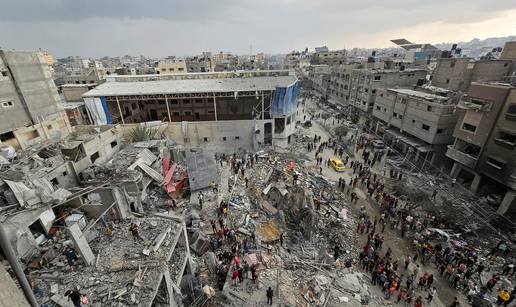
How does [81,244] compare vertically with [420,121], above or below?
above

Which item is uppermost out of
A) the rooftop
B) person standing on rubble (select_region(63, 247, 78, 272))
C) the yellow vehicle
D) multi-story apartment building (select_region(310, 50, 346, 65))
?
multi-story apartment building (select_region(310, 50, 346, 65))

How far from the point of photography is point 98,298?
28.6 ft

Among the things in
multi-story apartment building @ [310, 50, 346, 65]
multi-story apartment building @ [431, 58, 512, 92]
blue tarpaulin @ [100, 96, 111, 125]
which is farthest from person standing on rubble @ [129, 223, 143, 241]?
multi-story apartment building @ [310, 50, 346, 65]

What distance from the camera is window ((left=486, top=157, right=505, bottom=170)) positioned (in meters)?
19.7

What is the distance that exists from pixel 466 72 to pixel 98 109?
48455 mm

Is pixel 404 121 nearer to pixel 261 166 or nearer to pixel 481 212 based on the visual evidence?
pixel 481 212

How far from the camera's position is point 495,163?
20.2 metres

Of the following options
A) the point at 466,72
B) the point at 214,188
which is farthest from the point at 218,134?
the point at 466,72

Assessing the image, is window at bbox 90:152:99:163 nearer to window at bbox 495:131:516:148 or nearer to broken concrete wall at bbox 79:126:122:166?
broken concrete wall at bbox 79:126:122:166

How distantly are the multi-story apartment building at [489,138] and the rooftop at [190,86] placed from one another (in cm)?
1700

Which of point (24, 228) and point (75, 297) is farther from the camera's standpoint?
point (24, 228)

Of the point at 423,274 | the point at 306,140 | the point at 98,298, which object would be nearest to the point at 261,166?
the point at 306,140

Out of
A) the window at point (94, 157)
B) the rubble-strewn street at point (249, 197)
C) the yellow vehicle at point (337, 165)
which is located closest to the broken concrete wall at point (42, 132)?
the rubble-strewn street at point (249, 197)

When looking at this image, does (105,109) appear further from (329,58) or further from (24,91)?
(329,58)
